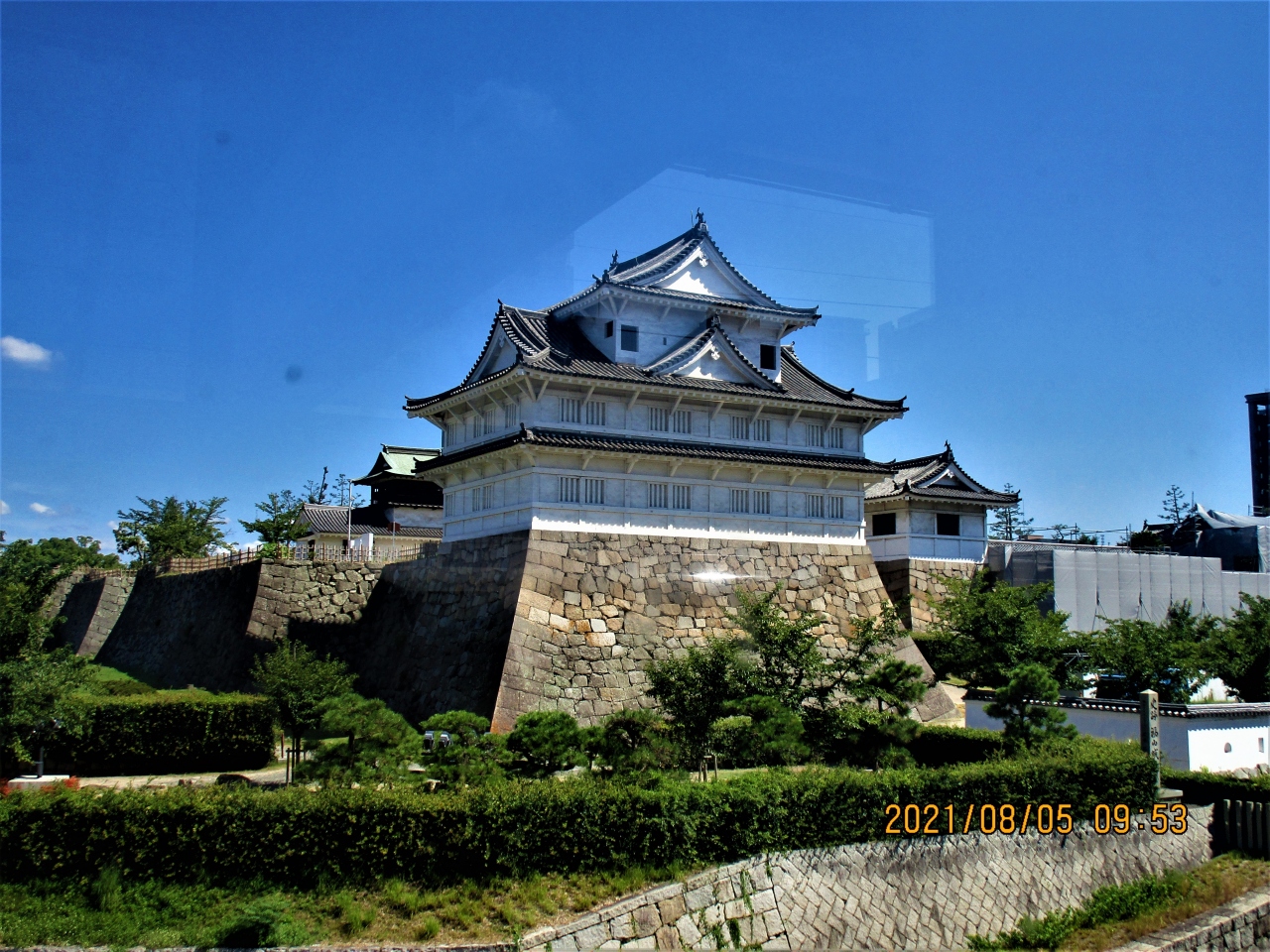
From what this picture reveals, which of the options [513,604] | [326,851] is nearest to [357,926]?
[326,851]

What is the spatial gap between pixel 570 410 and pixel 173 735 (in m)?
12.6

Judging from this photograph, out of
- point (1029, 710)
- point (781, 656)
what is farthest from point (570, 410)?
point (1029, 710)

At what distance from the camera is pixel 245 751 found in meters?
22.5

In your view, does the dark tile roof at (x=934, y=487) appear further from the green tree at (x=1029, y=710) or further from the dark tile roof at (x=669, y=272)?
the green tree at (x=1029, y=710)

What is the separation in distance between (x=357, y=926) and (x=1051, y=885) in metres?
12.7

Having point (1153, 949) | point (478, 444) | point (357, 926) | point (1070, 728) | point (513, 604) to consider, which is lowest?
point (1153, 949)

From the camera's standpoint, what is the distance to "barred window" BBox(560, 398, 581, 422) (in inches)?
1066

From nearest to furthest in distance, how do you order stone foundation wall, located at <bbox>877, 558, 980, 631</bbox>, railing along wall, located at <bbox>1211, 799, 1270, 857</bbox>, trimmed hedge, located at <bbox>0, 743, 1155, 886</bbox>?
trimmed hedge, located at <bbox>0, 743, 1155, 886</bbox> → railing along wall, located at <bbox>1211, 799, 1270, 857</bbox> → stone foundation wall, located at <bbox>877, 558, 980, 631</bbox>

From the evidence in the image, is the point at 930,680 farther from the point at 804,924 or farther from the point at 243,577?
the point at 243,577

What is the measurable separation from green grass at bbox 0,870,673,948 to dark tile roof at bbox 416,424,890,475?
1317 centimetres

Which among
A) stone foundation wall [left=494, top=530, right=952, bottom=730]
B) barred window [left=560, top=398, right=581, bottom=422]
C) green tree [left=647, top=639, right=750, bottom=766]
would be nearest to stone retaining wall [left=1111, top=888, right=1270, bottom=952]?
green tree [left=647, top=639, right=750, bottom=766]

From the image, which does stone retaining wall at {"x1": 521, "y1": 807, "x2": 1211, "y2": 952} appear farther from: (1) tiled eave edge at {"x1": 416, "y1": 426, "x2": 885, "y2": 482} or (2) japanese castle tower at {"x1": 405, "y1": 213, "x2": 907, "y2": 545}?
(1) tiled eave edge at {"x1": 416, "y1": 426, "x2": 885, "y2": 482}

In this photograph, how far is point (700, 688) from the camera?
789 inches

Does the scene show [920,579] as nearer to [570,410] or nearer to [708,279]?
[708,279]
